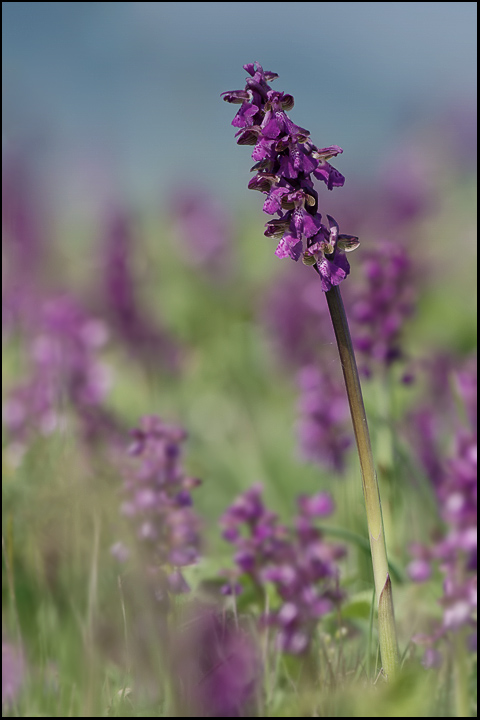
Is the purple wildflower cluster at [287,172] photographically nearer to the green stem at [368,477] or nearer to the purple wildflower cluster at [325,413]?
the green stem at [368,477]

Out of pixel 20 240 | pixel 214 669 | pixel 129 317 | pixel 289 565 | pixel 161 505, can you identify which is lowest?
pixel 214 669

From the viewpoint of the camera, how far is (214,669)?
1493mm

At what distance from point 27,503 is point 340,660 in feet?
4.25

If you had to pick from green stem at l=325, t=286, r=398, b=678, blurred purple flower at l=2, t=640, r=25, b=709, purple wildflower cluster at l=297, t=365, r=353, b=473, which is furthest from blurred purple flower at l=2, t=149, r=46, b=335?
green stem at l=325, t=286, r=398, b=678

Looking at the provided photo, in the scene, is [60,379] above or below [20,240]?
below

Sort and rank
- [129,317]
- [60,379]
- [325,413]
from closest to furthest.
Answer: [325,413]
[60,379]
[129,317]

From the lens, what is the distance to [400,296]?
2.55m

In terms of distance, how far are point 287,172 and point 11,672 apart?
113cm

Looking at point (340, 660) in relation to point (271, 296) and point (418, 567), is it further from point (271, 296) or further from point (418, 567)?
point (271, 296)

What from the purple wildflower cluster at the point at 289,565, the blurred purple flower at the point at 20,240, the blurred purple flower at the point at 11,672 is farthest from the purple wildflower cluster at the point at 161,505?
the blurred purple flower at the point at 20,240

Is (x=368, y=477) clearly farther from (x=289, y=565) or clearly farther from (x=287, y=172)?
(x=289, y=565)

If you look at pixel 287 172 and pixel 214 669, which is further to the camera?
pixel 214 669

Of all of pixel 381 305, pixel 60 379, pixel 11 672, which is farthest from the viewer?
pixel 60 379

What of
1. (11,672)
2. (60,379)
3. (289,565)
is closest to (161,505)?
(289,565)
